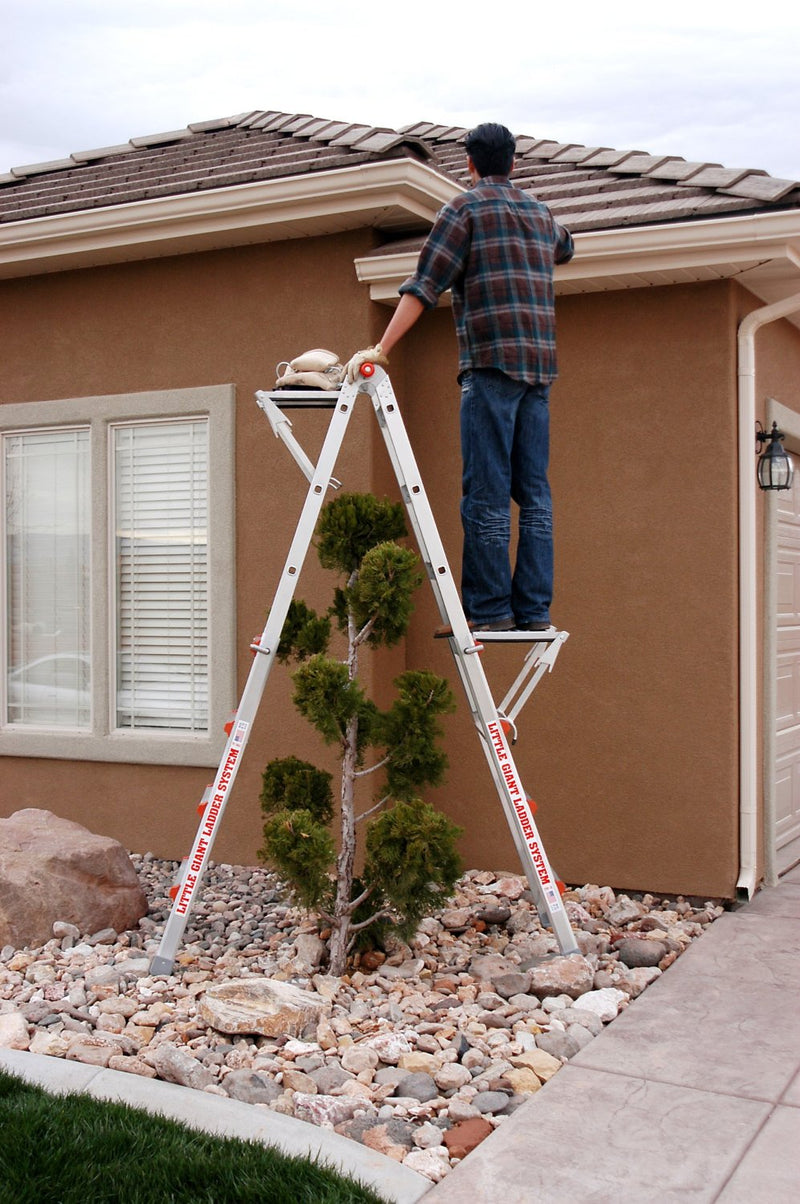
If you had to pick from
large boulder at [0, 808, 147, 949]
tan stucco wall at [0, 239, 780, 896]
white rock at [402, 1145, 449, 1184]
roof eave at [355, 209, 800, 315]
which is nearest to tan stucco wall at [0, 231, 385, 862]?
tan stucco wall at [0, 239, 780, 896]

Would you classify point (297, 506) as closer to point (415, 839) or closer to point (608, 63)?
point (415, 839)

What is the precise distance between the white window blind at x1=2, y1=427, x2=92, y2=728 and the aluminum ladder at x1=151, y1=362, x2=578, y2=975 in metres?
2.57

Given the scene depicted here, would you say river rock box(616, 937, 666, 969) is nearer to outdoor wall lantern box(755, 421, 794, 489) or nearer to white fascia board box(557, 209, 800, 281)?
outdoor wall lantern box(755, 421, 794, 489)

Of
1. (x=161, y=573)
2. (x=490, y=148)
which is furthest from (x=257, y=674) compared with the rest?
(x=161, y=573)

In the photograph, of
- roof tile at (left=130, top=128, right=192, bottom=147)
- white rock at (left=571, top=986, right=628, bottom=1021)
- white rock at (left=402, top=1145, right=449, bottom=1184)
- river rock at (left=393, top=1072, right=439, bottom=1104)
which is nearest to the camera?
Answer: white rock at (left=402, top=1145, right=449, bottom=1184)

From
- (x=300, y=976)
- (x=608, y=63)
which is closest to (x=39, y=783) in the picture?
(x=300, y=976)

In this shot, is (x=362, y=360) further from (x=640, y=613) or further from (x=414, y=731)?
(x=640, y=613)

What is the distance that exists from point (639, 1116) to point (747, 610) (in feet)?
8.89

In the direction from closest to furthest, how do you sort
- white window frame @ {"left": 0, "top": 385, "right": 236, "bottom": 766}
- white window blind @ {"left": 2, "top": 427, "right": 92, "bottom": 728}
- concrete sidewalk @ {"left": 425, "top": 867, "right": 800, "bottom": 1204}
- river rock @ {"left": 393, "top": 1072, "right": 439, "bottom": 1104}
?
concrete sidewalk @ {"left": 425, "top": 867, "right": 800, "bottom": 1204}
river rock @ {"left": 393, "top": 1072, "right": 439, "bottom": 1104}
white window frame @ {"left": 0, "top": 385, "right": 236, "bottom": 766}
white window blind @ {"left": 2, "top": 427, "right": 92, "bottom": 728}

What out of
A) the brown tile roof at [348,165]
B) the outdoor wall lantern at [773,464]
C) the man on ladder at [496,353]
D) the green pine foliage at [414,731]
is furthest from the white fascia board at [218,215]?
the green pine foliage at [414,731]

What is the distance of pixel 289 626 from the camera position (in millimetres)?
4680

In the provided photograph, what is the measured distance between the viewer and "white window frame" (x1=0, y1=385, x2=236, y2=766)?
627cm

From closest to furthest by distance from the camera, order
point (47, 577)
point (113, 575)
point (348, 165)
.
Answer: point (348, 165) → point (113, 575) → point (47, 577)

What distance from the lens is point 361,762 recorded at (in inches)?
186
